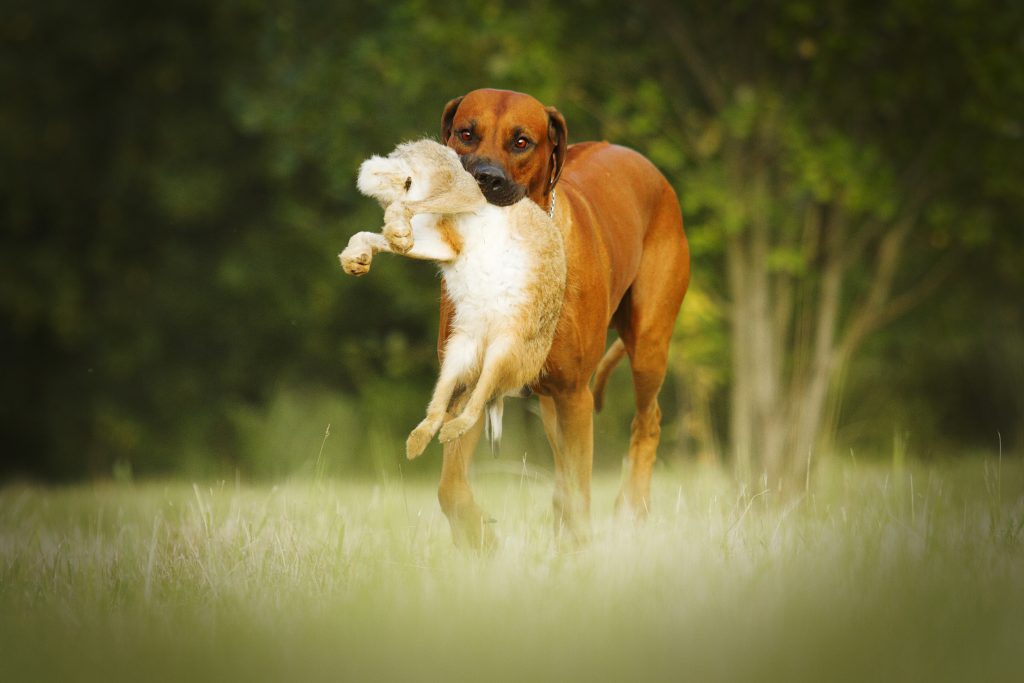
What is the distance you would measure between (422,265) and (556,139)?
9005 mm

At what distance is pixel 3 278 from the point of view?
14641 millimetres

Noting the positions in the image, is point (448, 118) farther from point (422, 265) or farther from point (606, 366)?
point (422, 265)

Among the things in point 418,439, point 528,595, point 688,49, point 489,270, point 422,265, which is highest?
point 688,49

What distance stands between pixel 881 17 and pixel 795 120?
3.21ft

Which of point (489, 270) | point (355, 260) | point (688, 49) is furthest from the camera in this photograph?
point (688, 49)

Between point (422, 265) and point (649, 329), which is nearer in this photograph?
point (649, 329)

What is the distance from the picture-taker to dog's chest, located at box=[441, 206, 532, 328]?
11.4 feet

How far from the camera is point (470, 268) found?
3.48 meters

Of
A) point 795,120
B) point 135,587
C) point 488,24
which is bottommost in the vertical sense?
point 135,587

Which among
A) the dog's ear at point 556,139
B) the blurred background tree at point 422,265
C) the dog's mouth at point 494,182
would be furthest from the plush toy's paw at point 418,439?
the blurred background tree at point 422,265

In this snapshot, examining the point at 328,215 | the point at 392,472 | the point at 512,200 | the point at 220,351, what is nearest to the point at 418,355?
the point at 328,215

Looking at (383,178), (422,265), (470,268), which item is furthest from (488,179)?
(422,265)

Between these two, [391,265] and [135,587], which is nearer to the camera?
[135,587]

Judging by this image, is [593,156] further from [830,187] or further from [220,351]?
[220,351]
